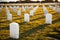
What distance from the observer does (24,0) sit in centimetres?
2397

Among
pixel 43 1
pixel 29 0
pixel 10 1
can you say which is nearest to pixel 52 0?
pixel 43 1

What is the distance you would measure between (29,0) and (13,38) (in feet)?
66.9

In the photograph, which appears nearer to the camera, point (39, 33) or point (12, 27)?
point (12, 27)

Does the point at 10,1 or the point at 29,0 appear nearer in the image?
the point at 10,1

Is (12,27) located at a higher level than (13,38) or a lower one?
higher

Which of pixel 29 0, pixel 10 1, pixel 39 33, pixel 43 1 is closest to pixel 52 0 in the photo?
pixel 43 1

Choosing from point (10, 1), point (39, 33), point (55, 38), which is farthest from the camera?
point (10, 1)

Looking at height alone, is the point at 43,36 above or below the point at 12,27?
below

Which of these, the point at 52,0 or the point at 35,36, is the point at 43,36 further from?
the point at 52,0

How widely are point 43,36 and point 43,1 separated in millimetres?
19622

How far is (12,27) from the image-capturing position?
3740 millimetres

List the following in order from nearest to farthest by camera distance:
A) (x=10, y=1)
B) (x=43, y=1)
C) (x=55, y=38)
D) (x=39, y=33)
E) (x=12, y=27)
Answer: (x=12, y=27) → (x=55, y=38) → (x=39, y=33) → (x=10, y=1) → (x=43, y=1)

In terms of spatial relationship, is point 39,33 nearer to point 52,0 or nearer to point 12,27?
point 12,27

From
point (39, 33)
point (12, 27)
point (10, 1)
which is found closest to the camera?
point (12, 27)
